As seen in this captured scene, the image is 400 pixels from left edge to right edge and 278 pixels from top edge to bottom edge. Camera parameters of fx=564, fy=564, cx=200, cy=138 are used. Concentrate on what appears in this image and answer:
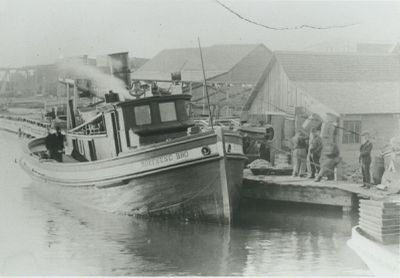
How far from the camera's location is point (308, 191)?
12938mm

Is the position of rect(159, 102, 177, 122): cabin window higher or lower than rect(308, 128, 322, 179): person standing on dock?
higher

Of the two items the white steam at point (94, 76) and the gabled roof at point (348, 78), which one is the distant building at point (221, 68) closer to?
the gabled roof at point (348, 78)

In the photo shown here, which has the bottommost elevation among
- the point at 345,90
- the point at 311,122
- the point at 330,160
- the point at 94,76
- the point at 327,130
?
the point at 330,160

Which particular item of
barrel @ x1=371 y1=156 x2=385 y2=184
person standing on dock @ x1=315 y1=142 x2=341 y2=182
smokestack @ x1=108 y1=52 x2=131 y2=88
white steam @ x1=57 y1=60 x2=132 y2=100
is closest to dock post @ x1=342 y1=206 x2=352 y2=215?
barrel @ x1=371 y1=156 x2=385 y2=184

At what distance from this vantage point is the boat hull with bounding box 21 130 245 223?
1191 centimetres

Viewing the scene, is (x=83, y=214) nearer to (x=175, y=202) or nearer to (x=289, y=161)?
(x=175, y=202)

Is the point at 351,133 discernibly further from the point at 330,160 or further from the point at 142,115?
the point at 142,115

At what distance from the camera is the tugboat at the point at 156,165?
12.0 m

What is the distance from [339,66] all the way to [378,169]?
15.5 feet

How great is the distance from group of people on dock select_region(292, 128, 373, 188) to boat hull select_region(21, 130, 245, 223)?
6.13ft

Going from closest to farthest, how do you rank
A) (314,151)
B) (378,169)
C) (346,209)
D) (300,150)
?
(378,169), (346,209), (314,151), (300,150)

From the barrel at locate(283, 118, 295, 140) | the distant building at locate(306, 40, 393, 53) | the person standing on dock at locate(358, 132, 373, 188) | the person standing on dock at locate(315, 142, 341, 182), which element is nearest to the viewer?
the person standing on dock at locate(358, 132, 373, 188)

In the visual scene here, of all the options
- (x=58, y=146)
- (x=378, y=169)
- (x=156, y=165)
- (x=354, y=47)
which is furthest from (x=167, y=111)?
(x=354, y=47)

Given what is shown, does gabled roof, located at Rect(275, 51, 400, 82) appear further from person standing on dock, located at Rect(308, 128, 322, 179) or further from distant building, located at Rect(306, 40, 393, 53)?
person standing on dock, located at Rect(308, 128, 322, 179)
